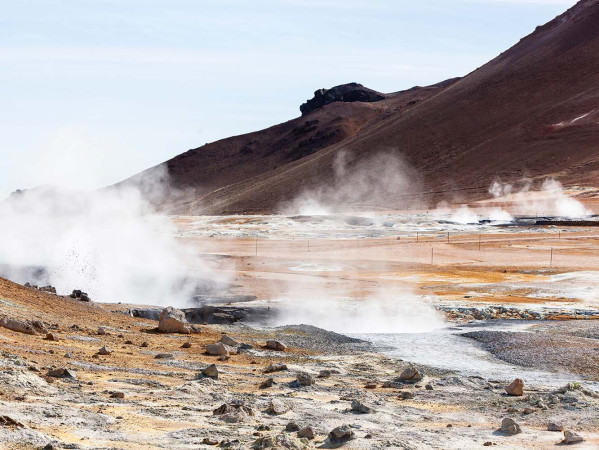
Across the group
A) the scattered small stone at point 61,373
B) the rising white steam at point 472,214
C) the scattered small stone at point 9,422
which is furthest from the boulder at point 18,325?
the rising white steam at point 472,214

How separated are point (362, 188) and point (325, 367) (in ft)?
305

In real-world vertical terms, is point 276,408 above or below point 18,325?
below

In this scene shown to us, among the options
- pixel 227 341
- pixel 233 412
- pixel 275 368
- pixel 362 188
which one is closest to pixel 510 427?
pixel 233 412

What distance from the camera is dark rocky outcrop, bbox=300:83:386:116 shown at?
580ft

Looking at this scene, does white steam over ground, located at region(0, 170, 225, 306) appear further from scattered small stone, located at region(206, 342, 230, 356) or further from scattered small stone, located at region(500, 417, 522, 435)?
scattered small stone, located at region(500, 417, 522, 435)

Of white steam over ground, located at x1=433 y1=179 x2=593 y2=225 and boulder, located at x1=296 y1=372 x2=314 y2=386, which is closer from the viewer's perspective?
boulder, located at x1=296 y1=372 x2=314 y2=386

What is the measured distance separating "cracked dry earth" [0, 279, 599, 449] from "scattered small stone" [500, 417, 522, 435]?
13 cm

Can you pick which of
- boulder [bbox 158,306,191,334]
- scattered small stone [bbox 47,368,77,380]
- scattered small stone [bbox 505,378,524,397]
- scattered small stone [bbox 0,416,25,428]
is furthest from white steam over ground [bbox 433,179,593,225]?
scattered small stone [bbox 0,416,25,428]

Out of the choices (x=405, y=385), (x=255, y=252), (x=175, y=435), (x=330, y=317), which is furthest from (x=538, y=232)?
(x=175, y=435)

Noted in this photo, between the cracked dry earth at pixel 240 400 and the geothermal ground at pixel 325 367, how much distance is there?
34 mm

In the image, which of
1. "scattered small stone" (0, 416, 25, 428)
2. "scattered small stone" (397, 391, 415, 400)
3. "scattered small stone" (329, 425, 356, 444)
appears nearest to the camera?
"scattered small stone" (0, 416, 25, 428)

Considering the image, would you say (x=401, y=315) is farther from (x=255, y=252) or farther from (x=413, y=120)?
(x=413, y=120)

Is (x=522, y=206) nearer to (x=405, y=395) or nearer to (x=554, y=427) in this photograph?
(x=405, y=395)

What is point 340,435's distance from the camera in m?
10.8
